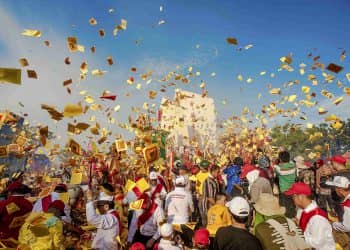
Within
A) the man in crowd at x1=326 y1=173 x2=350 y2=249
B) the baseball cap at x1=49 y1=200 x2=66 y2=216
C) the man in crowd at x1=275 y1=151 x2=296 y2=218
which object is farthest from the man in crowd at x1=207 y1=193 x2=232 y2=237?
the man in crowd at x1=275 y1=151 x2=296 y2=218

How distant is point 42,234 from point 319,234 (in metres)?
3.47

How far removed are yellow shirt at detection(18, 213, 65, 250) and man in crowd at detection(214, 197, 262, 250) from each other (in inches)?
80.0

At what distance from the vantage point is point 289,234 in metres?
3.29

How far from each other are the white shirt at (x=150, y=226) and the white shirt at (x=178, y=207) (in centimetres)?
80

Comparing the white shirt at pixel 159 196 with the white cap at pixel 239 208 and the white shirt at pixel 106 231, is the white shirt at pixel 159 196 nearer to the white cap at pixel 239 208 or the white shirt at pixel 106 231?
the white shirt at pixel 106 231

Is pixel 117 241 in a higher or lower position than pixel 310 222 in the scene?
lower

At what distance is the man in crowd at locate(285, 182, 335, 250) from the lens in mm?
3594

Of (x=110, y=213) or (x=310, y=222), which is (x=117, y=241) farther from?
(x=310, y=222)

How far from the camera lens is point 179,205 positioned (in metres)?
6.30

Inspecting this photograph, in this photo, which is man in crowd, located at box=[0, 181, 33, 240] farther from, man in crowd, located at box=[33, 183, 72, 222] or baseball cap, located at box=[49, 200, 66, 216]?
man in crowd, located at box=[33, 183, 72, 222]

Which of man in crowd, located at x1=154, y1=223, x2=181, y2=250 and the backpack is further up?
the backpack

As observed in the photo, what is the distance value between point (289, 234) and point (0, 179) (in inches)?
485

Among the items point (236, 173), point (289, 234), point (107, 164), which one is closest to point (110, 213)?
point (289, 234)

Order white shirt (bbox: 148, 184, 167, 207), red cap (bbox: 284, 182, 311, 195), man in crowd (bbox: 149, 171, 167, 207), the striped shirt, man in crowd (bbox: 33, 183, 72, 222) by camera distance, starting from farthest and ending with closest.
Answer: the striped shirt, man in crowd (bbox: 149, 171, 167, 207), white shirt (bbox: 148, 184, 167, 207), man in crowd (bbox: 33, 183, 72, 222), red cap (bbox: 284, 182, 311, 195)
